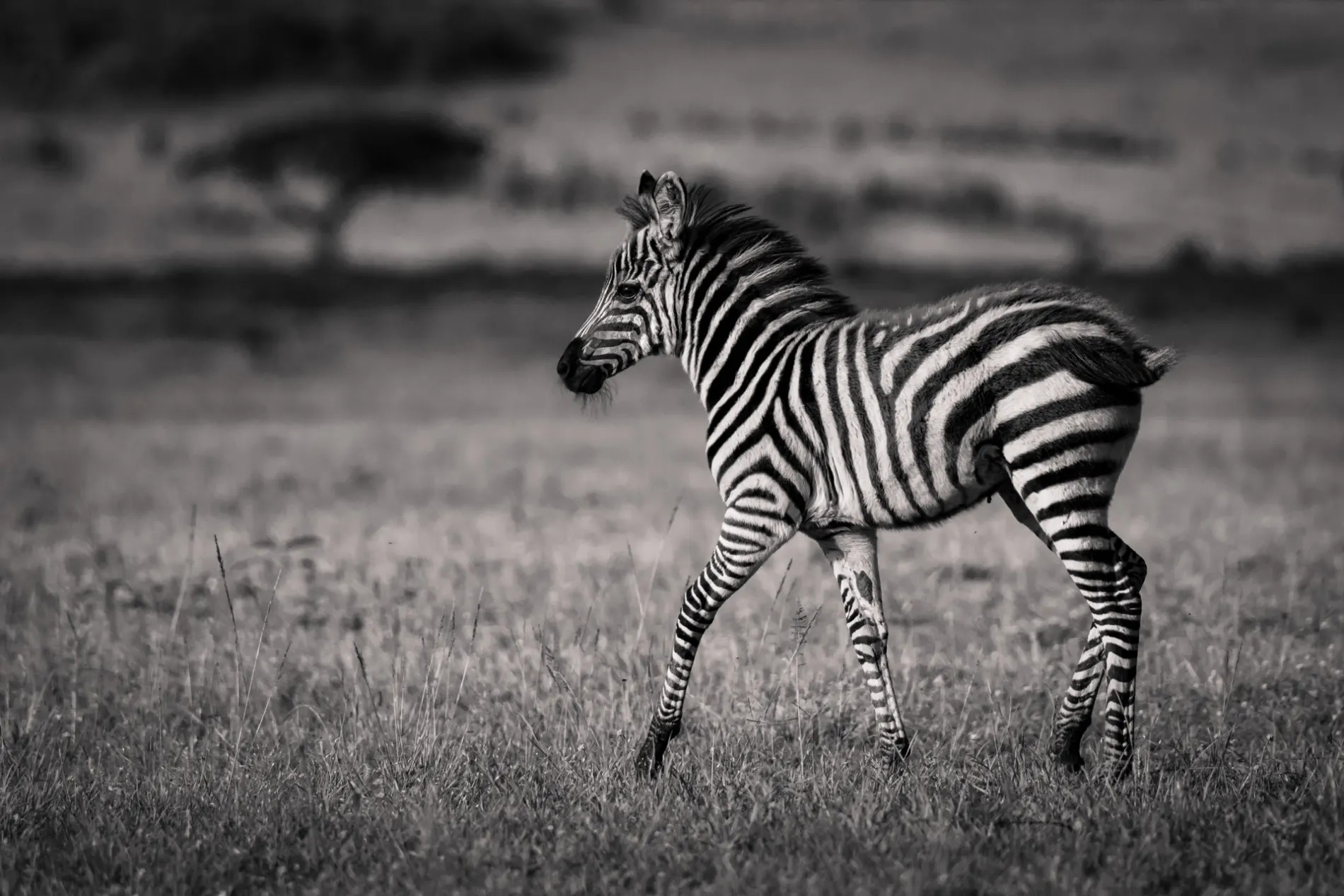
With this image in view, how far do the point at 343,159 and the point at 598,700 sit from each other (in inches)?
1577

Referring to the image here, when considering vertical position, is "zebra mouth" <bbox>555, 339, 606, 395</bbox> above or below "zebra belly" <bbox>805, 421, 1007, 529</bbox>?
above

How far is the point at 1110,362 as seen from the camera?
18.1 ft

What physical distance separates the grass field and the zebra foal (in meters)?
0.49

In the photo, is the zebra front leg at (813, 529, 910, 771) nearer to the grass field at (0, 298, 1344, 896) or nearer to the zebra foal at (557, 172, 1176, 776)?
the zebra foal at (557, 172, 1176, 776)

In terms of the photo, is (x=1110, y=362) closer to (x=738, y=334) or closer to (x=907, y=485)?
(x=907, y=485)

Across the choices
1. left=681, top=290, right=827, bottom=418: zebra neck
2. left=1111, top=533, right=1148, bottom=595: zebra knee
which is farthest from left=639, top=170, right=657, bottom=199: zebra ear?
left=1111, top=533, right=1148, bottom=595: zebra knee

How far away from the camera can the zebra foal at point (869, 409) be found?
18.3ft

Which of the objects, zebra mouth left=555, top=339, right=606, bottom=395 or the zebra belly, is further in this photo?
zebra mouth left=555, top=339, right=606, bottom=395

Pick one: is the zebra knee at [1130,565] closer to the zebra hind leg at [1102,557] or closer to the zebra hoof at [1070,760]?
the zebra hind leg at [1102,557]

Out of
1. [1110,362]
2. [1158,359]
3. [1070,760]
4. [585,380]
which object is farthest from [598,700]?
[1158,359]

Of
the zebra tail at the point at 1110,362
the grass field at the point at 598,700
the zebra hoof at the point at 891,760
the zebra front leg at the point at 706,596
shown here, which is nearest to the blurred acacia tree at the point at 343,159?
the grass field at the point at 598,700

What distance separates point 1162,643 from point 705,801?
3.75m

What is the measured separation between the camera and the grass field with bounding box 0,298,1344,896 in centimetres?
479

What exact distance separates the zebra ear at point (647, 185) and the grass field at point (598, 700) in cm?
235
